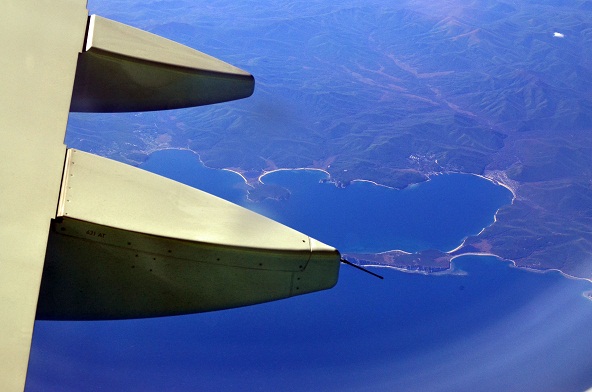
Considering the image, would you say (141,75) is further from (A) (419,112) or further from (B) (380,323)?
(A) (419,112)

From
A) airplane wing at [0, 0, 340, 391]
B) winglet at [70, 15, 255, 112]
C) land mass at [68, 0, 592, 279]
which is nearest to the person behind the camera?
airplane wing at [0, 0, 340, 391]

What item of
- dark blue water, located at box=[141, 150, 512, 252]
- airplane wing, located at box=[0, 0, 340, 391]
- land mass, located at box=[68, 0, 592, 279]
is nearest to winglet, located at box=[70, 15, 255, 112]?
airplane wing, located at box=[0, 0, 340, 391]

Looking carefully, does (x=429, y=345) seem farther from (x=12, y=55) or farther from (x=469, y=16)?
(x=469, y=16)

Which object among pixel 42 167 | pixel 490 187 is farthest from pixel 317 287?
pixel 490 187

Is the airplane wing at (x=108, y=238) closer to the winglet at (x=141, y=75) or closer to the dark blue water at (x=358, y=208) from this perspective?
the winglet at (x=141, y=75)

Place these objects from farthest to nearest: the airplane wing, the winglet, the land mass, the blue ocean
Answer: the land mass → the blue ocean → the winglet → the airplane wing

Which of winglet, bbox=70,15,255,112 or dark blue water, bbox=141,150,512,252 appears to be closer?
winglet, bbox=70,15,255,112

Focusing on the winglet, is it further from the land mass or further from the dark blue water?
the dark blue water

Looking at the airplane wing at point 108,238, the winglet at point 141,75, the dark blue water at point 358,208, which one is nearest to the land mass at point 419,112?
the dark blue water at point 358,208

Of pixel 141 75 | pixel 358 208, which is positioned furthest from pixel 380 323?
pixel 141 75
